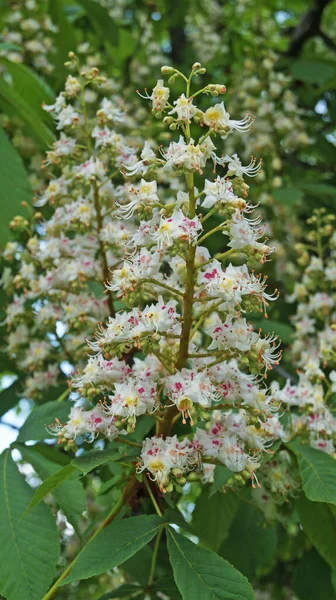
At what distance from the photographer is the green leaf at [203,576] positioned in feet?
4.91

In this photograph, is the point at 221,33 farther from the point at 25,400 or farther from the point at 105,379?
the point at 105,379

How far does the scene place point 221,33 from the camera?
5.52 meters

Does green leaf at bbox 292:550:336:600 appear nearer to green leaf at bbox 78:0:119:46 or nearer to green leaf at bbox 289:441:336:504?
green leaf at bbox 289:441:336:504

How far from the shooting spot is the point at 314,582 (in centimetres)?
287

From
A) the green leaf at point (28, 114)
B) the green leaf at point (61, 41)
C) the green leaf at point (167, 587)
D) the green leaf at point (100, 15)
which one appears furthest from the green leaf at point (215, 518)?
the green leaf at point (100, 15)

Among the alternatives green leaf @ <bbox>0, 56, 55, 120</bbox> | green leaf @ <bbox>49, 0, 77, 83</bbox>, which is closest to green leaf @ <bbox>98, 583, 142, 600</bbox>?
green leaf @ <bbox>0, 56, 55, 120</bbox>

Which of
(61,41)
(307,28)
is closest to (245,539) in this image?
(61,41)

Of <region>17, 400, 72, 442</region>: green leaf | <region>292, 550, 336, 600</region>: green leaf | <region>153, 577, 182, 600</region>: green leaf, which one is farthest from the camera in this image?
<region>292, 550, 336, 600</region>: green leaf

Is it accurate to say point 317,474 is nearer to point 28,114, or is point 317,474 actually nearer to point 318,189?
point 28,114

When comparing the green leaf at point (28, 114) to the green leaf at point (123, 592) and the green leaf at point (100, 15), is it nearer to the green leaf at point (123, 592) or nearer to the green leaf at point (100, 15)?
the green leaf at point (100, 15)

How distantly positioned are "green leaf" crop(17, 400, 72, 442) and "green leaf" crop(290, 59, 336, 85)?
264 centimetres

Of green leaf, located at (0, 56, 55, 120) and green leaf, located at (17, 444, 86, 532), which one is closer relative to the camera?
green leaf, located at (17, 444, 86, 532)

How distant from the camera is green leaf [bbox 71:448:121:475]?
1.56 meters

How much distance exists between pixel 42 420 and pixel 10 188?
77 centimetres
